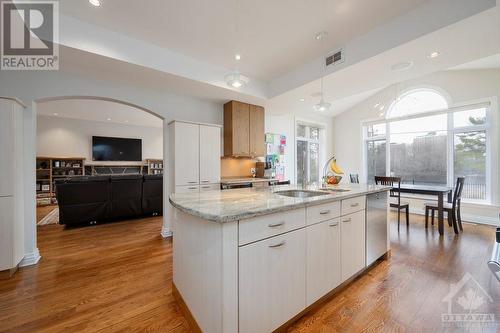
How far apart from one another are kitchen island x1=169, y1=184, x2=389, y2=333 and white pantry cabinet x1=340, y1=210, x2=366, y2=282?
0.02 metres

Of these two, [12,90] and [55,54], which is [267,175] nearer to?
[55,54]

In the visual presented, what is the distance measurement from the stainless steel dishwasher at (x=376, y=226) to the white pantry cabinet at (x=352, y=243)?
115 millimetres

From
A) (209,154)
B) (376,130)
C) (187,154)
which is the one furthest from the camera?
(376,130)

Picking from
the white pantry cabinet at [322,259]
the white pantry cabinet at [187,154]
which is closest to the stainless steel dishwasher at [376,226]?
the white pantry cabinet at [322,259]

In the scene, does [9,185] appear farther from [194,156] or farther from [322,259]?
[322,259]

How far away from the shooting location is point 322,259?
167 cm

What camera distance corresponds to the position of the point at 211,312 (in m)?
1.21

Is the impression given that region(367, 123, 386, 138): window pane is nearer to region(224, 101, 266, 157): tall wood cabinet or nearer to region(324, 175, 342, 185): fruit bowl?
region(224, 101, 266, 157): tall wood cabinet

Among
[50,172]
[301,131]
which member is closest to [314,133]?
[301,131]

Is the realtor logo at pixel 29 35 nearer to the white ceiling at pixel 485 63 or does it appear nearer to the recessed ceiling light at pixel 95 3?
the recessed ceiling light at pixel 95 3

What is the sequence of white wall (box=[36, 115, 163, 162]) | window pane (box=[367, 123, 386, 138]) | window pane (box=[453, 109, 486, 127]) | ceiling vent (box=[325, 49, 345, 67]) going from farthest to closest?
1. white wall (box=[36, 115, 163, 162])
2. window pane (box=[367, 123, 386, 138])
3. window pane (box=[453, 109, 486, 127])
4. ceiling vent (box=[325, 49, 345, 67])

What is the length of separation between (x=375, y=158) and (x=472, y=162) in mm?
1972

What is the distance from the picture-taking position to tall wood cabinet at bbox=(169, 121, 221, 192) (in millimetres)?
3283

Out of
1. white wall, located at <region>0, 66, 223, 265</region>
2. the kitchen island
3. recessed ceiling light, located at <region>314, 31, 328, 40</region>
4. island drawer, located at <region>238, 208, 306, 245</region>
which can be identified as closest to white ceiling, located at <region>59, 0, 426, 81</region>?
recessed ceiling light, located at <region>314, 31, 328, 40</region>
